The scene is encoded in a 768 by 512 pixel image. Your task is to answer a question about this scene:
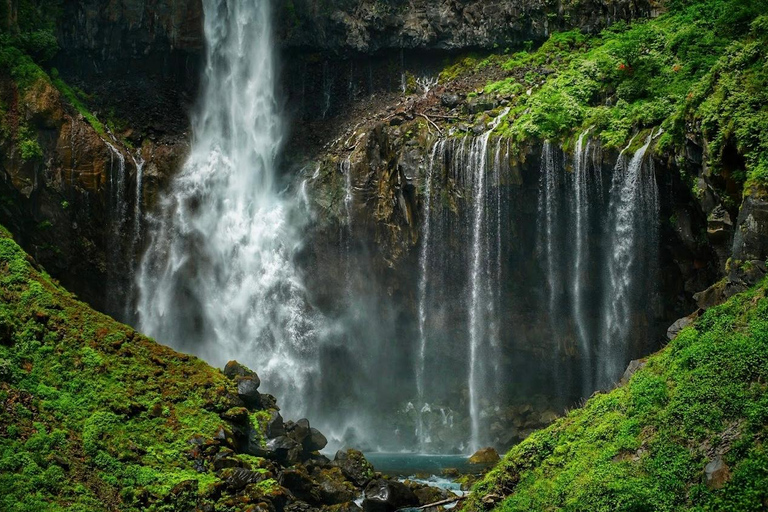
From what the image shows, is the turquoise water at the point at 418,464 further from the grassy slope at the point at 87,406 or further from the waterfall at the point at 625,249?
the grassy slope at the point at 87,406

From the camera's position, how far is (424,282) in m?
31.7

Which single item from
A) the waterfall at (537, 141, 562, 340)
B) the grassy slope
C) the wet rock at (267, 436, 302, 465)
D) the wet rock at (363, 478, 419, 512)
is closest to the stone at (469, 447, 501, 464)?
the waterfall at (537, 141, 562, 340)

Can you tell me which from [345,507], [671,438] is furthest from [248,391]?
[671,438]

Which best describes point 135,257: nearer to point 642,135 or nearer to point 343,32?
point 343,32

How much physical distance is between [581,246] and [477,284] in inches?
186

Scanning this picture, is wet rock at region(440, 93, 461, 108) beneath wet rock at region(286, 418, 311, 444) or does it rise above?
above

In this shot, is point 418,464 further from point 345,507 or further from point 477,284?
point 345,507

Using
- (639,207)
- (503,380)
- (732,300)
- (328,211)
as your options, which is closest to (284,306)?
(328,211)

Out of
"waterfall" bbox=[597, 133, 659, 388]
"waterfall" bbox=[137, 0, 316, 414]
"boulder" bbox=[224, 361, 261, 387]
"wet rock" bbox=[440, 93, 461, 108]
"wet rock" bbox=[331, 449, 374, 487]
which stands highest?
"wet rock" bbox=[440, 93, 461, 108]

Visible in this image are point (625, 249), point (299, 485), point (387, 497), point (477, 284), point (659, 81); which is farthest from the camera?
point (477, 284)

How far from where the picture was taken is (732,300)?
613 inches

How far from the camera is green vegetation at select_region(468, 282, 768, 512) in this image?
11.6 meters

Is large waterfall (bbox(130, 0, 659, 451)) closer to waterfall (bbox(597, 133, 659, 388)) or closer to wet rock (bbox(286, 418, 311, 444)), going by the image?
waterfall (bbox(597, 133, 659, 388))

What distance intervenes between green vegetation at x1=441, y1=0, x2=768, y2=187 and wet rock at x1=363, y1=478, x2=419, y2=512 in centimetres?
1202
